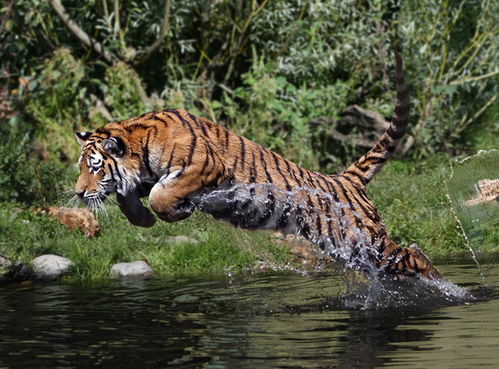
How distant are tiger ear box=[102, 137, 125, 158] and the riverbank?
1723 mm

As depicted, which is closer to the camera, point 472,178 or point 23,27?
point 472,178

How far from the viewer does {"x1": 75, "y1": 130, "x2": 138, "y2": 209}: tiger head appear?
619cm

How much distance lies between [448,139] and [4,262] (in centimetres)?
724

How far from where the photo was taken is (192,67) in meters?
13.3

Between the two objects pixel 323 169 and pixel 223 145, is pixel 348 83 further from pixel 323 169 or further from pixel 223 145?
pixel 223 145

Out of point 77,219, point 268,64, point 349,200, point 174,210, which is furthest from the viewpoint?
point 268,64

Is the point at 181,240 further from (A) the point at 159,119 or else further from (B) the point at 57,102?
(B) the point at 57,102

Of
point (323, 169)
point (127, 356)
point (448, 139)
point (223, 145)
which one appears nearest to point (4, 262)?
point (223, 145)

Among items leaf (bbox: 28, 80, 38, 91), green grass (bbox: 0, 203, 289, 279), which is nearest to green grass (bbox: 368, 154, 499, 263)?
green grass (bbox: 0, 203, 289, 279)

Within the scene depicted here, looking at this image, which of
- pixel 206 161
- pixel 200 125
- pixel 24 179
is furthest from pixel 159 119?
pixel 24 179

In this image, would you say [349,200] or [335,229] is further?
[349,200]

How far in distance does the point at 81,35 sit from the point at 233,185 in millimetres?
6750

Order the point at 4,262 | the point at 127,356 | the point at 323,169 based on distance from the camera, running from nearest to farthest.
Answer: the point at 127,356 < the point at 4,262 < the point at 323,169

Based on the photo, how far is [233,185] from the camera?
629 cm
